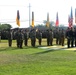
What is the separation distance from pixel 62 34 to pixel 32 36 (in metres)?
3.03

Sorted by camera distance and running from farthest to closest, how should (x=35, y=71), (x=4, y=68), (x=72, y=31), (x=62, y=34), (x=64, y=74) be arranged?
(x=62, y=34)
(x=72, y=31)
(x=4, y=68)
(x=35, y=71)
(x=64, y=74)

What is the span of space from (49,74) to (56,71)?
717 millimetres

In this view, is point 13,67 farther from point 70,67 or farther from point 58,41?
point 58,41

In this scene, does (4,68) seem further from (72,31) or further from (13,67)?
(72,31)

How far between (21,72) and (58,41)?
20.7 m

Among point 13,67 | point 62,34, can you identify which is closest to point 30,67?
point 13,67

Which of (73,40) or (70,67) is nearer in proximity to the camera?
(70,67)

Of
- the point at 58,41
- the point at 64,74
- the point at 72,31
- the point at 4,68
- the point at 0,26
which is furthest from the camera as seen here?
the point at 0,26

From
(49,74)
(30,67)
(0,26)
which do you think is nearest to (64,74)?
(49,74)

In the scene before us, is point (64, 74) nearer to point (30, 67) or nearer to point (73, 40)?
point (30, 67)

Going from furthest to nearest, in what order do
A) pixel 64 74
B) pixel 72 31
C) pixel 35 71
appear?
pixel 72 31 → pixel 35 71 → pixel 64 74

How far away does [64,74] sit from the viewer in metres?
11.7

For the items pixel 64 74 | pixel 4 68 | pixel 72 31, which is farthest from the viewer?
pixel 72 31

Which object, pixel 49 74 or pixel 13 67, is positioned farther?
pixel 13 67
